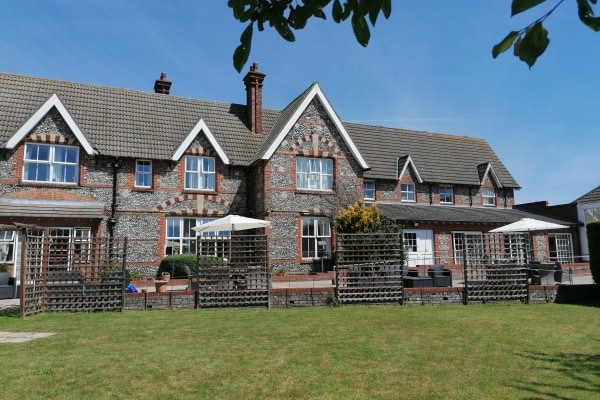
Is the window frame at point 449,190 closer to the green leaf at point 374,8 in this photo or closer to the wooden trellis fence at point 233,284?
the wooden trellis fence at point 233,284

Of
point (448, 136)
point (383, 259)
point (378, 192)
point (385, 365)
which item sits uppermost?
point (448, 136)

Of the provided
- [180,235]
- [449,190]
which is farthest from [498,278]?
[449,190]

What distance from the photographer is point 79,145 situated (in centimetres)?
2120

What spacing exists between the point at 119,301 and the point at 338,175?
13801 mm

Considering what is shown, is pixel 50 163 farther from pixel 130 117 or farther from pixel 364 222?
pixel 364 222

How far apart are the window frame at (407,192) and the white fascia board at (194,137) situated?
1218 centimetres

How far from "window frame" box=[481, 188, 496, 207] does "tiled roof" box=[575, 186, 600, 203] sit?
5.89 meters

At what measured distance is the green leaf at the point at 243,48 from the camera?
2428 millimetres

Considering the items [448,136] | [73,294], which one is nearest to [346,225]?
[73,294]

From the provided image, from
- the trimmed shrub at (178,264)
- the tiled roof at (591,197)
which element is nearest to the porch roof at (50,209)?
the trimmed shrub at (178,264)

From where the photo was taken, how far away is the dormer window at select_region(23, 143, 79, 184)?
2041 cm

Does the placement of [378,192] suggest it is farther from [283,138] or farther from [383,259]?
[383,259]

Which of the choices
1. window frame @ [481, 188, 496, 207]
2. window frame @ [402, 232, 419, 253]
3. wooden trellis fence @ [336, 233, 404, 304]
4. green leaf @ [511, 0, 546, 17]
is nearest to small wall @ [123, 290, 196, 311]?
wooden trellis fence @ [336, 233, 404, 304]

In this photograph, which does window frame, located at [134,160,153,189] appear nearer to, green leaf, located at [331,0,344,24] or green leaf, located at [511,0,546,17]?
green leaf, located at [331,0,344,24]
